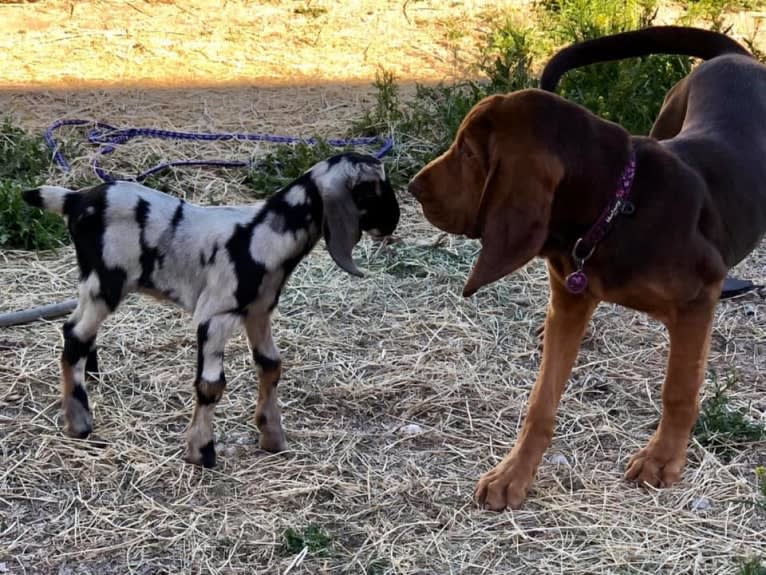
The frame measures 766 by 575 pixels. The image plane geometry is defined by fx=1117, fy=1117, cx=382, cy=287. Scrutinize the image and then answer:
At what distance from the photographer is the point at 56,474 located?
13.0 feet

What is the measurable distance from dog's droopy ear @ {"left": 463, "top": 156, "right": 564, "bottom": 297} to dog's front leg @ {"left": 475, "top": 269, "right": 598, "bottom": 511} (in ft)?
1.70

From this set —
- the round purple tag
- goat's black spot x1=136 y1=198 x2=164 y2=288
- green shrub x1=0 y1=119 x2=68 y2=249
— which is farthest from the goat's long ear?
green shrub x1=0 y1=119 x2=68 y2=249

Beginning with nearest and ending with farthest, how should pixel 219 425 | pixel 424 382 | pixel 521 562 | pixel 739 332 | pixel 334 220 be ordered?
pixel 521 562
pixel 334 220
pixel 219 425
pixel 424 382
pixel 739 332

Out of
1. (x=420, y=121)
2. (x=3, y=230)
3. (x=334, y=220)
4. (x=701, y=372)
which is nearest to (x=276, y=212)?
(x=334, y=220)

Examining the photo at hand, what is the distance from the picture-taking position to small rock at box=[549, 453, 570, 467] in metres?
4.17

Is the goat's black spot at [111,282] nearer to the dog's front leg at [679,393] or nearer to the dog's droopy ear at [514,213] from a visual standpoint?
the dog's droopy ear at [514,213]

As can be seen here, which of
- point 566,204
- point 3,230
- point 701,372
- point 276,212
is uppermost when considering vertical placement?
point 566,204

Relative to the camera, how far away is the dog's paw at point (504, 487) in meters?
3.86

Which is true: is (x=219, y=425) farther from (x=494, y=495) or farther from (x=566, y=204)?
(x=566, y=204)

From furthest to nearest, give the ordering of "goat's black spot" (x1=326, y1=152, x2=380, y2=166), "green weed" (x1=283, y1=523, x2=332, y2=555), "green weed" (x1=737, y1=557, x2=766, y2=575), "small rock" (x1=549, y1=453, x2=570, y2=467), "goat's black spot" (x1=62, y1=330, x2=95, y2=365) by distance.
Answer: "small rock" (x1=549, y1=453, x2=570, y2=467)
"goat's black spot" (x1=62, y1=330, x2=95, y2=365)
"goat's black spot" (x1=326, y1=152, x2=380, y2=166)
"green weed" (x1=283, y1=523, x2=332, y2=555)
"green weed" (x1=737, y1=557, x2=766, y2=575)

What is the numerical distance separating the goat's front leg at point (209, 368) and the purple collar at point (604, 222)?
118 cm

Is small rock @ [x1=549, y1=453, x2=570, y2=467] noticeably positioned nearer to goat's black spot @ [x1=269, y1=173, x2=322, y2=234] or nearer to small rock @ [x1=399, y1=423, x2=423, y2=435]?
small rock @ [x1=399, y1=423, x2=423, y2=435]

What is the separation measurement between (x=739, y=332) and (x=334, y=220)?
7.91ft

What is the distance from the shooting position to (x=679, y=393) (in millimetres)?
3969
